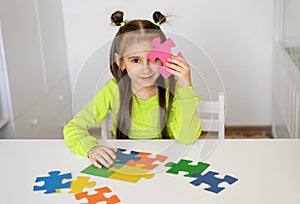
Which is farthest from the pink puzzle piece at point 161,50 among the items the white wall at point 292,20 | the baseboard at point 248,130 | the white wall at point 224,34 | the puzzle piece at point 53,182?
the baseboard at point 248,130

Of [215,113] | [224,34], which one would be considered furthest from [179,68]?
[224,34]

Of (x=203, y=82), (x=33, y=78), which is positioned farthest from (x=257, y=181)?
(x=33, y=78)

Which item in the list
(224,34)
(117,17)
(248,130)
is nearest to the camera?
(117,17)

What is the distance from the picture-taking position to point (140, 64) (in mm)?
1159

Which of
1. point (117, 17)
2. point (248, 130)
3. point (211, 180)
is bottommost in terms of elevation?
point (248, 130)

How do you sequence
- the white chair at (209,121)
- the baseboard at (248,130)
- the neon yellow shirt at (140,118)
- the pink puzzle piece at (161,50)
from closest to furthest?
the pink puzzle piece at (161,50) → the neon yellow shirt at (140,118) → the white chair at (209,121) → the baseboard at (248,130)

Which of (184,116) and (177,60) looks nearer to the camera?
(177,60)

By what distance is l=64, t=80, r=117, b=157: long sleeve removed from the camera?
125 cm

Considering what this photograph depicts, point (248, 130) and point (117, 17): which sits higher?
point (117, 17)

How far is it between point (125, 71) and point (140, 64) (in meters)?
0.09

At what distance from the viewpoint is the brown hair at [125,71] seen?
→ 118cm

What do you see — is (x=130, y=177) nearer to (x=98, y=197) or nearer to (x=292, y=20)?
(x=98, y=197)

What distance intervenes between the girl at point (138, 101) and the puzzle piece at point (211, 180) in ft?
0.63

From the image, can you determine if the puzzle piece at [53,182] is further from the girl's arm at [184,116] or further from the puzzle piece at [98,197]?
the girl's arm at [184,116]
